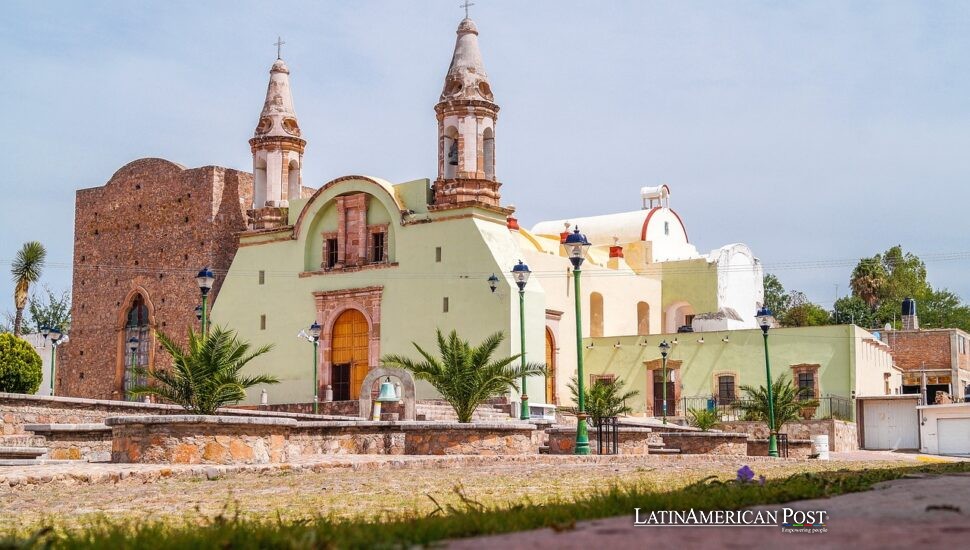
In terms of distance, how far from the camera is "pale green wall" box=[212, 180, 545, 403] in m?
32.9

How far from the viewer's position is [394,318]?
114 feet

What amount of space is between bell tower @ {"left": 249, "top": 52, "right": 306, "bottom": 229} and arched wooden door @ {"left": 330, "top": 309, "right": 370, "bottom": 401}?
14.7ft

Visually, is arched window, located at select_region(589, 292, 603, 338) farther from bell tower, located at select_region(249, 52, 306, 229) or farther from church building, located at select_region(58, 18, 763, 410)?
bell tower, located at select_region(249, 52, 306, 229)

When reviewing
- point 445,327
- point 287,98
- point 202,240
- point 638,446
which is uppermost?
point 287,98

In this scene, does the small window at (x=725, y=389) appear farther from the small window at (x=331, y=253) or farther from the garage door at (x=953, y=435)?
the small window at (x=331, y=253)

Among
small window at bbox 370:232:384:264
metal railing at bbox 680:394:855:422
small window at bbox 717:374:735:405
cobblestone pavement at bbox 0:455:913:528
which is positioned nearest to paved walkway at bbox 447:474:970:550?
cobblestone pavement at bbox 0:455:913:528

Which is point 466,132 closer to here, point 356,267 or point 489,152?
point 489,152

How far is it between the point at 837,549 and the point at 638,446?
59.1ft

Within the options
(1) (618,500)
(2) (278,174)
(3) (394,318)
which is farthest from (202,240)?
(1) (618,500)

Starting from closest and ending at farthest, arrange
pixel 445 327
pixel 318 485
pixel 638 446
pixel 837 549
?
pixel 837 549, pixel 318 485, pixel 638 446, pixel 445 327

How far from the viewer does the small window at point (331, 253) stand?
3675cm

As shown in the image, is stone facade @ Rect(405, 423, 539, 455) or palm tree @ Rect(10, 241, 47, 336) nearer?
stone facade @ Rect(405, 423, 539, 455)

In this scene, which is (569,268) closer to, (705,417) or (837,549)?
(705,417)

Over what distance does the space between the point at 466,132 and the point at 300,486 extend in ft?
77.0
